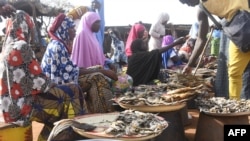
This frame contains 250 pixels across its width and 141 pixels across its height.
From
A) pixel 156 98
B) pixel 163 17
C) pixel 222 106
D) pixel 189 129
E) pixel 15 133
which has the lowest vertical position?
pixel 189 129

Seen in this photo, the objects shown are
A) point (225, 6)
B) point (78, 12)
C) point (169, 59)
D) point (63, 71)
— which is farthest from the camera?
point (78, 12)

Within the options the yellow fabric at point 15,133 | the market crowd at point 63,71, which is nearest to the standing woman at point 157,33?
the market crowd at point 63,71

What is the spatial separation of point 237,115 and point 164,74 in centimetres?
277

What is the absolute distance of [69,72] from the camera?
3709 millimetres

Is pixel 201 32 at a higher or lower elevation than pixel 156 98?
higher

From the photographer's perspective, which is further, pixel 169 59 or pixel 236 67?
pixel 169 59

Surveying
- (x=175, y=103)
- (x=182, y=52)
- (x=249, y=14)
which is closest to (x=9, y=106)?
(x=175, y=103)

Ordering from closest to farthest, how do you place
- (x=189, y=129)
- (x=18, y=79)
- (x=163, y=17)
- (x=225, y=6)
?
1. (x=18, y=79)
2. (x=225, y=6)
3. (x=189, y=129)
4. (x=163, y=17)

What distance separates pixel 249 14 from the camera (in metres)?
3.76

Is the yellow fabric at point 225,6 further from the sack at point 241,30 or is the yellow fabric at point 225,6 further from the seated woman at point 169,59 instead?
the seated woman at point 169,59

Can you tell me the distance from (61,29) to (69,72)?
59 centimetres

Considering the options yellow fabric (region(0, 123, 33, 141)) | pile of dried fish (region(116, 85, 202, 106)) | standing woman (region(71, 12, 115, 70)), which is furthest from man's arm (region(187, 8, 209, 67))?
yellow fabric (region(0, 123, 33, 141))

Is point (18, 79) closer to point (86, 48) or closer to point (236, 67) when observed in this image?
point (86, 48)

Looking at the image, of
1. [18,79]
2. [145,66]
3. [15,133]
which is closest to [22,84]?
[18,79]
